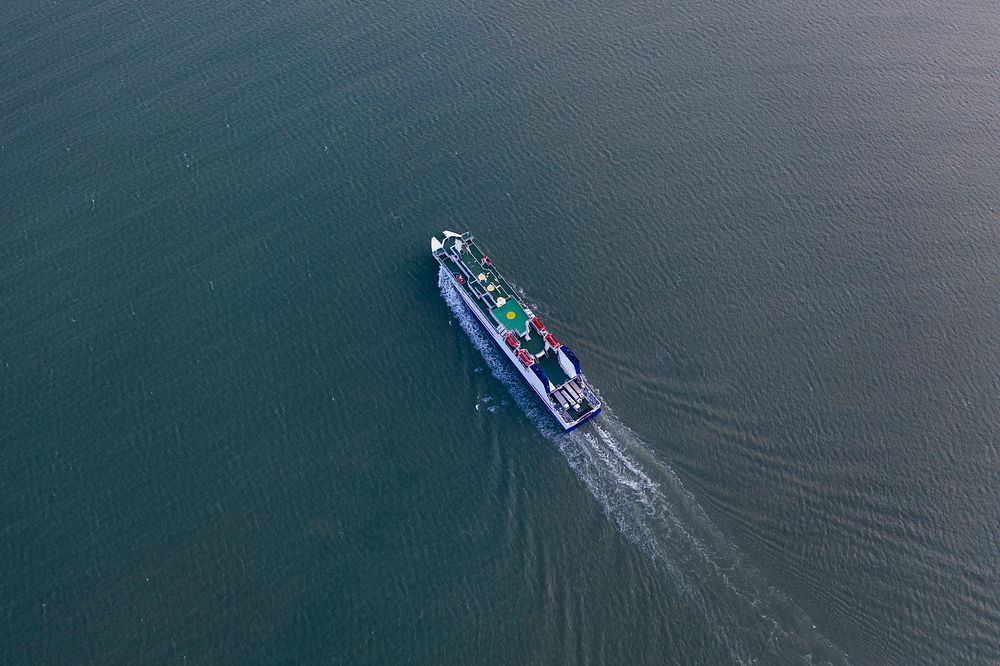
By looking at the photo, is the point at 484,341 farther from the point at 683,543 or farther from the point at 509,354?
the point at 683,543

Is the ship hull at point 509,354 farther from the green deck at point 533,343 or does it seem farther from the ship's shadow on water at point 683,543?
the green deck at point 533,343

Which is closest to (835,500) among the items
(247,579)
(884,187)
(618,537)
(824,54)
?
(618,537)

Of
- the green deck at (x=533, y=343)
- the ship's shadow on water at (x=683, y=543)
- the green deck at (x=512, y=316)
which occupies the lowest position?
the ship's shadow on water at (x=683, y=543)

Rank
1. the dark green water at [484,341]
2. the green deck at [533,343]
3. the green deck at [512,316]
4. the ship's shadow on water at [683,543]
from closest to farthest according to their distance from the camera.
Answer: the ship's shadow on water at [683,543] < the dark green water at [484,341] < the green deck at [533,343] < the green deck at [512,316]

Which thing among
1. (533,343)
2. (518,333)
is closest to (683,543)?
(533,343)

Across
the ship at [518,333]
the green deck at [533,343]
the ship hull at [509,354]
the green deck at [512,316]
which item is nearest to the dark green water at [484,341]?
the ship hull at [509,354]

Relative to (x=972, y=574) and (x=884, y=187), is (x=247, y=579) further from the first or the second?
(x=884, y=187)
